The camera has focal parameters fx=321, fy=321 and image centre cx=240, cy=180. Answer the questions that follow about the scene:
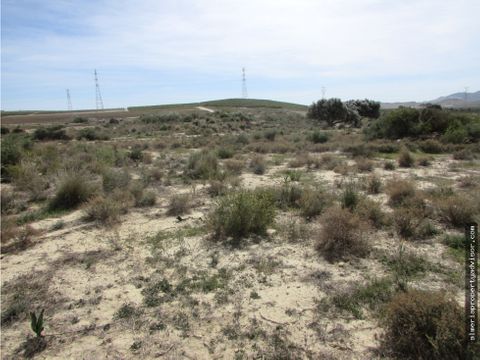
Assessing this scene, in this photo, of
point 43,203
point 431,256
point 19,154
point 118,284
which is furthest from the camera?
point 19,154

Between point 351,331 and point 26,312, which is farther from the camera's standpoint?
point 26,312

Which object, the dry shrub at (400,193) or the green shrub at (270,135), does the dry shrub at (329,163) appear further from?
the green shrub at (270,135)

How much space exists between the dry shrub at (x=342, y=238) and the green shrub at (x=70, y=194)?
643 cm

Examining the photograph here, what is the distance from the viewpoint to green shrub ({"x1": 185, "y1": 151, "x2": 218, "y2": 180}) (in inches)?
446

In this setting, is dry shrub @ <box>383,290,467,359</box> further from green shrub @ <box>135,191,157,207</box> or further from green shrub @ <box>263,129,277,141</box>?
green shrub @ <box>263,129,277,141</box>

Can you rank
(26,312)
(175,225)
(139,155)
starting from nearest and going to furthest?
(26,312) → (175,225) → (139,155)

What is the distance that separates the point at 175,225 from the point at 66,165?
21.4 feet

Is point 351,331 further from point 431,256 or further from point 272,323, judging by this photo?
point 431,256

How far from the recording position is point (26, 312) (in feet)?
13.9

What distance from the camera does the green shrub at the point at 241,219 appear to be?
6.52 m

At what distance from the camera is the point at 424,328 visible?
3252 millimetres

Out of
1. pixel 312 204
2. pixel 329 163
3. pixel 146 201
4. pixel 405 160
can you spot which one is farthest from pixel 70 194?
pixel 405 160

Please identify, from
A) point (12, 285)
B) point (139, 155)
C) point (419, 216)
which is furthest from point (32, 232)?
point (139, 155)

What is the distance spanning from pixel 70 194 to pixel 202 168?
14.7ft
